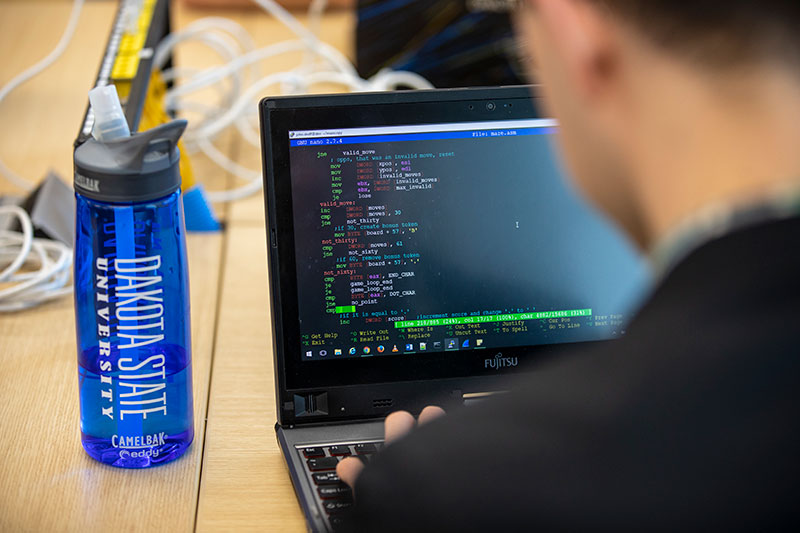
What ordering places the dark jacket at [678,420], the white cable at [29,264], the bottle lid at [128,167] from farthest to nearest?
the white cable at [29,264], the bottle lid at [128,167], the dark jacket at [678,420]

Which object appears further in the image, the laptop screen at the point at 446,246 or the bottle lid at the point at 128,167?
the laptop screen at the point at 446,246

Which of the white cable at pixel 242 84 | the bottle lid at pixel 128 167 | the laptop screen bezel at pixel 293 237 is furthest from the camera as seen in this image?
the white cable at pixel 242 84

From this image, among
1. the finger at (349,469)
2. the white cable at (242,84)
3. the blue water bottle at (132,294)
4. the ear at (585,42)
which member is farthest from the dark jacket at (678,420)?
the white cable at (242,84)

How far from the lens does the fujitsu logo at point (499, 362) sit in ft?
2.86

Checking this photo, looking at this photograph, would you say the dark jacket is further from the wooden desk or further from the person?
the wooden desk

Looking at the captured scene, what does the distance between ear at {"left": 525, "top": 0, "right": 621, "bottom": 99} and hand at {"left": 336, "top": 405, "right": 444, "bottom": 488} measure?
31 cm

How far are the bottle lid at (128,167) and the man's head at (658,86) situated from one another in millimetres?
317

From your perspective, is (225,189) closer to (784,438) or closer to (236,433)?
(236,433)

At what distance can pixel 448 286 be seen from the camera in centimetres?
87

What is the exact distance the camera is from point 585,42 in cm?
49

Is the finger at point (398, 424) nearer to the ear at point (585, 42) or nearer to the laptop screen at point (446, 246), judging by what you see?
the laptop screen at point (446, 246)

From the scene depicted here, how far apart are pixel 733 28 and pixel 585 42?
71 millimetres

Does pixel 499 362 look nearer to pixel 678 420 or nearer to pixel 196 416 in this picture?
pixel 196 416

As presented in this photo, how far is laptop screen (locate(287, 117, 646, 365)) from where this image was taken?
2.79ft
